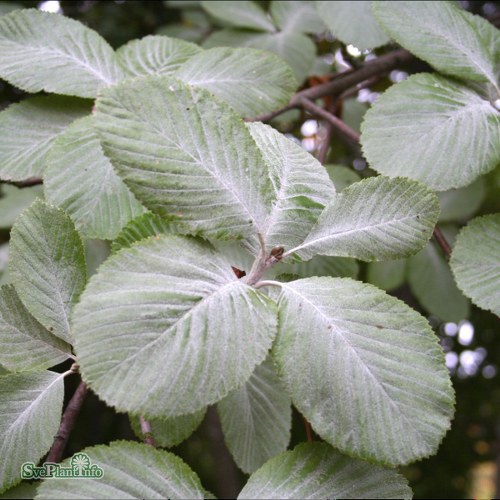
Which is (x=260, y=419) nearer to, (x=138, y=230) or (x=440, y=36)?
(x=138, y=230)

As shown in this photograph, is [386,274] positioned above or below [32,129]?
below

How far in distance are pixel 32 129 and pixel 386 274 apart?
0.73 metres

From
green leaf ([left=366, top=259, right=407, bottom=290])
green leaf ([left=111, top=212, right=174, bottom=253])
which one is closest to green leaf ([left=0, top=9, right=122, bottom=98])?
green leaf ([left=111, top=212, right=174, bottom=253])

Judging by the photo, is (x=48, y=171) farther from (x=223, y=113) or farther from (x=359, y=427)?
(x=359, y=427)

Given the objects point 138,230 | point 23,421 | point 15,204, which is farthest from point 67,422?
point 15,204

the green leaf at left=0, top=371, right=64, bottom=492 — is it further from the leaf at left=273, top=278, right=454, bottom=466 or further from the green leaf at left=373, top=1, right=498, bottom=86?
the green leaf at left=373, top=1, right=498, bottom=86

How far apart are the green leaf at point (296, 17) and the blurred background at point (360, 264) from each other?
38 millimetres

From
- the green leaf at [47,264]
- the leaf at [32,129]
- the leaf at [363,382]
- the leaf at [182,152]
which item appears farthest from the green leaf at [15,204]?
the leaf at [363,382]

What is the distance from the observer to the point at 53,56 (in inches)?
29.3

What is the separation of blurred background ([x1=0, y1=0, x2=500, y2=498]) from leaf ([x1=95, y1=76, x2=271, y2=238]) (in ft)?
1.29

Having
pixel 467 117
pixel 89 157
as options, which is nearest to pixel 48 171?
pixel 89 157

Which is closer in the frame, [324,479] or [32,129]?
[324,479]

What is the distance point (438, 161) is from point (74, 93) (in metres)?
0.46

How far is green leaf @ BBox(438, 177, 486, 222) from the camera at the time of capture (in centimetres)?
104
